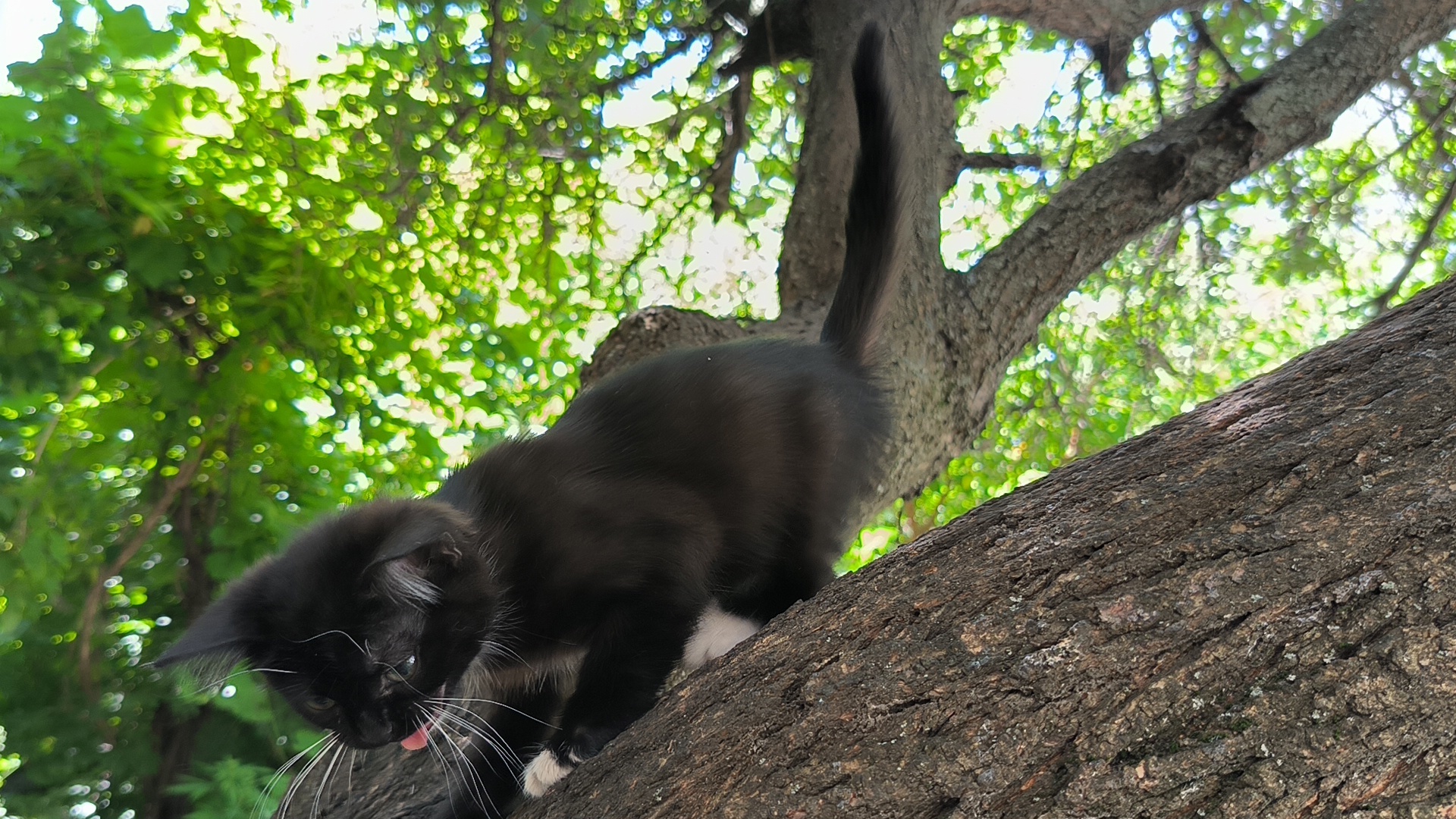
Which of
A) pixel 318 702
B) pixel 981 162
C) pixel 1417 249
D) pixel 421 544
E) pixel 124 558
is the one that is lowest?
pixel 1417 249

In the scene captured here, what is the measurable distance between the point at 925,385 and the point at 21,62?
2.67 m

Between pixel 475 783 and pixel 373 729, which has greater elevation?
pixel 373 729

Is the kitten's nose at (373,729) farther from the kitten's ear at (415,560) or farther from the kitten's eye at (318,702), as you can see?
the kitten's ear at (415,560)

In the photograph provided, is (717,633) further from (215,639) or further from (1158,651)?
(1158,651)

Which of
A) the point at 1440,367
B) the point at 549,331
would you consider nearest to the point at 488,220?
the point at 549,331

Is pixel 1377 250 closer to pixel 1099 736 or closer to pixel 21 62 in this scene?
pixel 1099 736

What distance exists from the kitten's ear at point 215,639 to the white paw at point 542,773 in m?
0.61

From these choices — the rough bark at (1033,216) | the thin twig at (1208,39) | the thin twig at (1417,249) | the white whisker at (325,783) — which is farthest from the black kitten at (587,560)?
the thin twig at (1208,39)

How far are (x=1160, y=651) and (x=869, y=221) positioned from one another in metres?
1.58

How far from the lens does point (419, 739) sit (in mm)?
1829

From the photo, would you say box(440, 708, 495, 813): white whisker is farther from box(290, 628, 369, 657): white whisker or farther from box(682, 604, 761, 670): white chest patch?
box(682, 604, 761, 670): white chest patch

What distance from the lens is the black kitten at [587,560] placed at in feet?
5.63

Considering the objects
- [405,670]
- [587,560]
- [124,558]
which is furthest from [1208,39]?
[124,558]

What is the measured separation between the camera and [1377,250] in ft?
14.6
